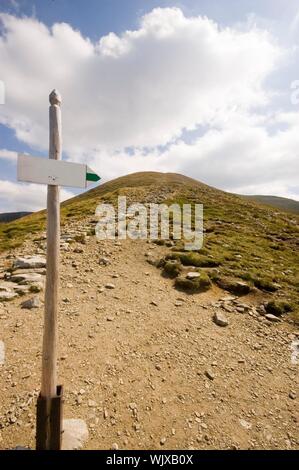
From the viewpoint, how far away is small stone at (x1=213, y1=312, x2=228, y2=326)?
848 centimetres

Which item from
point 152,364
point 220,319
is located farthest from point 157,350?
point 220,319

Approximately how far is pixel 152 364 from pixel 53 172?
544 centimetres

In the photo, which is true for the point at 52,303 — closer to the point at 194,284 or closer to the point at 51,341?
the point at 51,341

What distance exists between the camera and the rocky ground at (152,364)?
484cm

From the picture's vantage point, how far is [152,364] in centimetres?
642

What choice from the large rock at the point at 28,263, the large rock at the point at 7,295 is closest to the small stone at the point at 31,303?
the large rock at the point at 7,295

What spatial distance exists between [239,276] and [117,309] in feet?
21.6

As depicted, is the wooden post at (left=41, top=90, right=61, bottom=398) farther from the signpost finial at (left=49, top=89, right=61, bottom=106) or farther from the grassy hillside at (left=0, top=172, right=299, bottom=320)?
the grassy hillside at (left=0, top=172, right=299, bottom=320)

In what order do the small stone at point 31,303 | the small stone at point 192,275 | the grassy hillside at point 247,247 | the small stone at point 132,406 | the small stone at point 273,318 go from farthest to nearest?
the grassy hillside at point 247,247
the small stone at point 192,275
the small stone at point 273,318
the small stone at point 31,303
the small stone at point 132,406

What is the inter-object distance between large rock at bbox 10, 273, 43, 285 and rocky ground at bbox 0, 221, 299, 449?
4 centimetres

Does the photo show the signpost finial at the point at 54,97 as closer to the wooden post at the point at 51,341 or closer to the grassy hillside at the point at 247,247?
the wooden post at the point at 51,341

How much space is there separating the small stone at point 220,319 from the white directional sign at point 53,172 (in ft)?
22.8

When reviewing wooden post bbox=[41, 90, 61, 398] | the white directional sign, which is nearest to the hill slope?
wooden post bbox=[41, 90, 61, 398]
